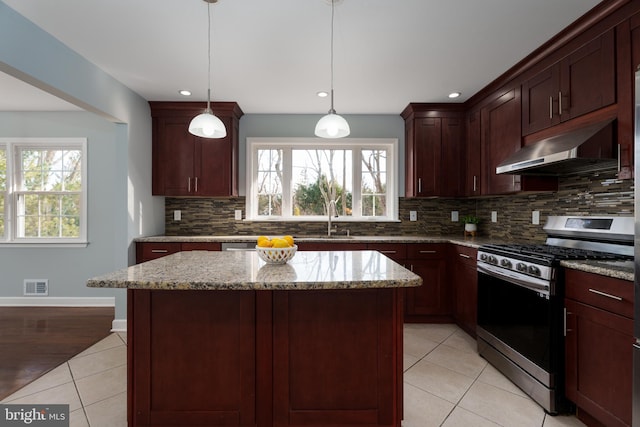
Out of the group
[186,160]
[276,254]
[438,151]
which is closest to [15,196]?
[186,160]

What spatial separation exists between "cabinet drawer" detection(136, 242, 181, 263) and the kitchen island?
184 cm

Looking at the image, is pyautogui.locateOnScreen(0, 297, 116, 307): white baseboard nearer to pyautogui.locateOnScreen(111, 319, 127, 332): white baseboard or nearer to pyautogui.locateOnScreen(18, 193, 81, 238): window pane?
pyautogui.locateOnScreen(18, 193, 81, 238): window pane

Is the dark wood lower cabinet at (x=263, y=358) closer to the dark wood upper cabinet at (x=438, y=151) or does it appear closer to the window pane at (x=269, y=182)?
the dark wood upper cabinet at (x=438, y=151)

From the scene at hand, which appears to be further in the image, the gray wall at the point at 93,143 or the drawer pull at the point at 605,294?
the gray wall at the point at 93,143

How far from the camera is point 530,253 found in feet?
6.89

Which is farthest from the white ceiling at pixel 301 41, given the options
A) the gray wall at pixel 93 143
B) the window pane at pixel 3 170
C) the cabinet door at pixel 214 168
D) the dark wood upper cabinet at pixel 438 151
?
the window pane at pixel 3 170

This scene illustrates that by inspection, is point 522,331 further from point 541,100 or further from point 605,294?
point 541,100

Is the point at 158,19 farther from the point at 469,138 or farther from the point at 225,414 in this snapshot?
the point at 469,138

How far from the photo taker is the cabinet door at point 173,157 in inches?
145

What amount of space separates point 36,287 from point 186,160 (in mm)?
2562

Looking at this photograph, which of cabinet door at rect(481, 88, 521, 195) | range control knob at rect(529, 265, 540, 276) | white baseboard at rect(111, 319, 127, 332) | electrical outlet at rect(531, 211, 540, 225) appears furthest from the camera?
white baseboard at rect(111, 319, 127, 332)

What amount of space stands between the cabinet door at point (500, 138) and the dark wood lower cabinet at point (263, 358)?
2.07 metres

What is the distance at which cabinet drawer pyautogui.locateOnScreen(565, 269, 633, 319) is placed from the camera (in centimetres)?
151

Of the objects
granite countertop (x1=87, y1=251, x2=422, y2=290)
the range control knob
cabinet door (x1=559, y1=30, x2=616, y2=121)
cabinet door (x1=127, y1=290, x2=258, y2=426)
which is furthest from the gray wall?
cabinet door (x1=559, y1=30, x2=616, y2=121)
